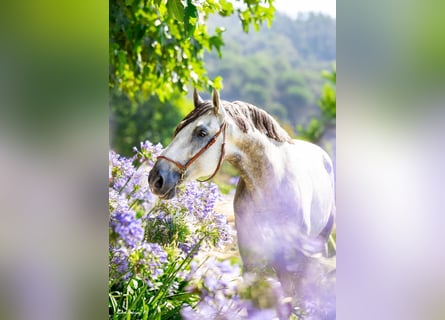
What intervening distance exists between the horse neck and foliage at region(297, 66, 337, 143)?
138mm

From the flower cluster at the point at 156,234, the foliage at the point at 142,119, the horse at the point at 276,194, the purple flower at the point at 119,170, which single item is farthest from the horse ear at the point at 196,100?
the purple flower at the point at 119,170

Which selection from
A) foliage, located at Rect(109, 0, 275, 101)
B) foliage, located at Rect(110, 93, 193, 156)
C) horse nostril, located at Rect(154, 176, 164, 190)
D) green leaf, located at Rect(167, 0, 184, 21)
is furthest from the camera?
foliage, located at Rect(109, 0, 275, 101)

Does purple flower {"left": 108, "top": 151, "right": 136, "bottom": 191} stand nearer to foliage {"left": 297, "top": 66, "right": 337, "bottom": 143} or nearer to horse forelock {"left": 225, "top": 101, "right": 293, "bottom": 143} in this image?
horse forelock {"left": 225, "top": 101, "right": 293, "bottom": 143}

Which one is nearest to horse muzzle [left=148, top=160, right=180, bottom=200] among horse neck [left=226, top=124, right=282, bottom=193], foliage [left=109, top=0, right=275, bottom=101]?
horse neck [left=226, top=124, right=282, bottom=193]

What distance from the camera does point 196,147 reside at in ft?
7.87

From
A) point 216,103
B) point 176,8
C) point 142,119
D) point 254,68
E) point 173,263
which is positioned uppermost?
point 176,8

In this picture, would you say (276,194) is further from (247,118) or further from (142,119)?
(142,119)

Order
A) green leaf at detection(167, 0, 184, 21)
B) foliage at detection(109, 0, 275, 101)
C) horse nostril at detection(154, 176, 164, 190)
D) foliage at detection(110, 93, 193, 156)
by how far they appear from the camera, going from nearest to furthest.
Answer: green leaf at detection(167, 0, 184, 21), horse nostril at detection(154, 176, 164, 190), foliage at detection(110, 93, 193, 156), foliage at detection(109, 0, 275, 101)

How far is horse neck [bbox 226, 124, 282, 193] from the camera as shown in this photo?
2.46 metres

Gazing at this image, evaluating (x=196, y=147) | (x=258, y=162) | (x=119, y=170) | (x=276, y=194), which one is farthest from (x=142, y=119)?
(x=276, y=194)

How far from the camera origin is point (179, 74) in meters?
2.96

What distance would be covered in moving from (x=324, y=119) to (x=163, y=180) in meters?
0.69
